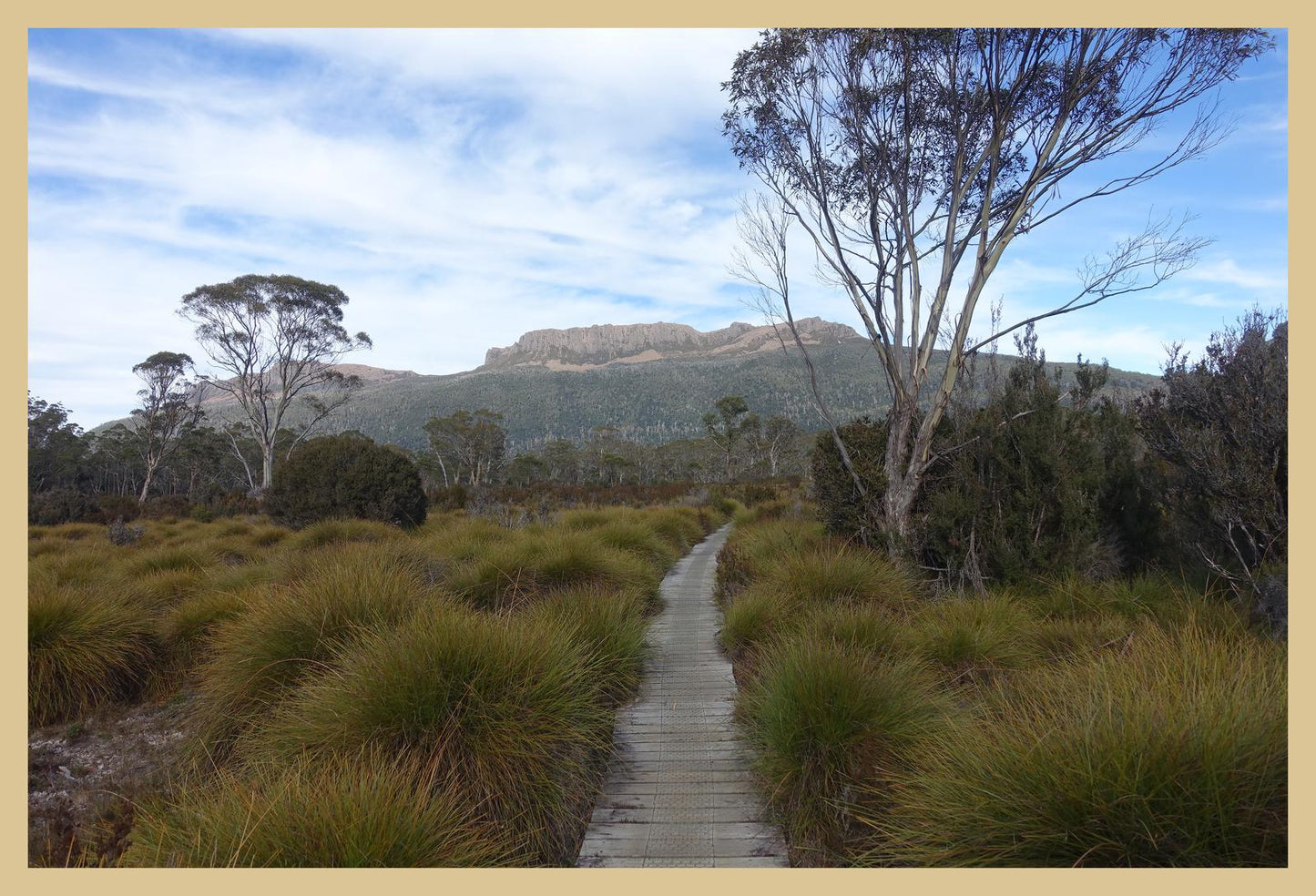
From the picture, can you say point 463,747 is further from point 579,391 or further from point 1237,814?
point 579,391

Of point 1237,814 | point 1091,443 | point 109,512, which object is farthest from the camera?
point 109,512

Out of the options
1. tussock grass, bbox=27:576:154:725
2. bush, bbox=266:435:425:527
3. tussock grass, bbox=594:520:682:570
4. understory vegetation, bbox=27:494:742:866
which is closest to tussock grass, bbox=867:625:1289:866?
understory vegetation, bbox=27:494:742:866

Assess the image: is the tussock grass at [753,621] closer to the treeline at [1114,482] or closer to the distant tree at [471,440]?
the treeline at [1114,482]

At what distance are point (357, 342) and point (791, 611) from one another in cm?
3341

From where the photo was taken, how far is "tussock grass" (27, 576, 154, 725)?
5477 mm

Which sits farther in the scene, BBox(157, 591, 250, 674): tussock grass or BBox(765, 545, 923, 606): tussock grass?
BBox(765, 545, 923, 606): tussock grass

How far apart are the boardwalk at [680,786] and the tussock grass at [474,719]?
10.1 inches

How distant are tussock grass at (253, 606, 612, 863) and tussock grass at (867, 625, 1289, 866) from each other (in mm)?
1765

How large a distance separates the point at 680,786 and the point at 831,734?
0.97m

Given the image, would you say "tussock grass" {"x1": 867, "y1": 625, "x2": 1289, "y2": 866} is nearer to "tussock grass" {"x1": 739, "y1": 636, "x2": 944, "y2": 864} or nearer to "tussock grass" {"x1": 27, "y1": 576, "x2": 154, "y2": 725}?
"tussock grass" {"x1": 739, "y1": 636, "x2": 944, "y2": 864}

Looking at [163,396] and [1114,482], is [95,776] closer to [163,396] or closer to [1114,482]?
[1114,482]

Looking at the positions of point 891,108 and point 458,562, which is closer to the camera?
point 458,562

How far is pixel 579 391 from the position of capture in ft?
428

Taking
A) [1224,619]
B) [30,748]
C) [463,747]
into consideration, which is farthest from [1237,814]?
[30,748]
